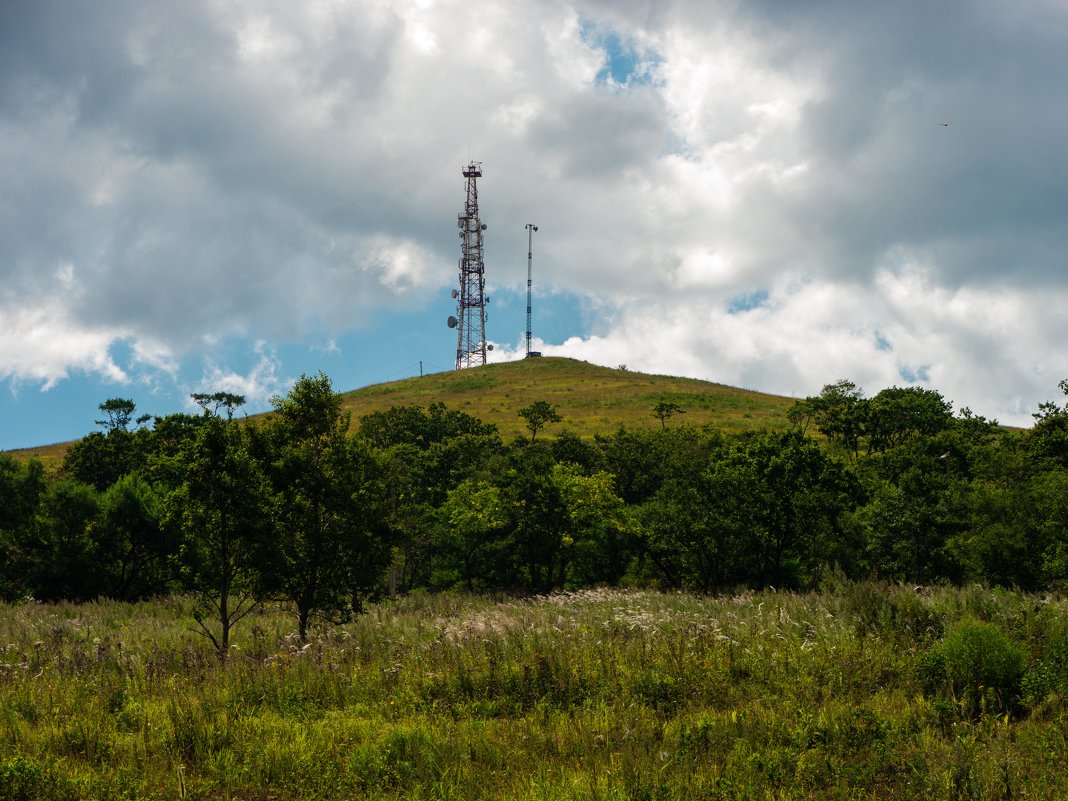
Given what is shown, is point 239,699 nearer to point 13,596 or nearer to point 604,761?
point 604,761

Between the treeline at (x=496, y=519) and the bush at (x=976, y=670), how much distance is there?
8.50 m

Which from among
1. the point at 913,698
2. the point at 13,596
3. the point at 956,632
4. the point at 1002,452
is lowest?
the point at 13,596

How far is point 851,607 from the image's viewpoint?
13969mm

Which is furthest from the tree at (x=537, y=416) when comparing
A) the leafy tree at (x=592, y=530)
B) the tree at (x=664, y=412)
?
the leafy tree at (x=592, y=530)

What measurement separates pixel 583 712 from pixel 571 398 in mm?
115818

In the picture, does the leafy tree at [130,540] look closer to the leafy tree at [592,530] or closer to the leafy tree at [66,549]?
the leafy tree at [66,549]

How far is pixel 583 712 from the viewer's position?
9352 millimetres

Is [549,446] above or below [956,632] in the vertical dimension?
above

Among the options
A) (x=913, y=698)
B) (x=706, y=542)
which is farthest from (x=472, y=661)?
(x=706, y=542)

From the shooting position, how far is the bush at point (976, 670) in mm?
9352

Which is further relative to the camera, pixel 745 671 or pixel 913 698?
pixel 745 671

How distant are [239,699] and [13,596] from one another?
38122mm

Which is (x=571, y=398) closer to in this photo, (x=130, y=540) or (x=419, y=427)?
(x=419, y=427)

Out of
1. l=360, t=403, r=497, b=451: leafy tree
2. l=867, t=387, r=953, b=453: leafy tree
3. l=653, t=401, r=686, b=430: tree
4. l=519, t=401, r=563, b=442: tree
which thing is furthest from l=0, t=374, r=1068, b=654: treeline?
l=653, t=401, r=686, b=430: tree
